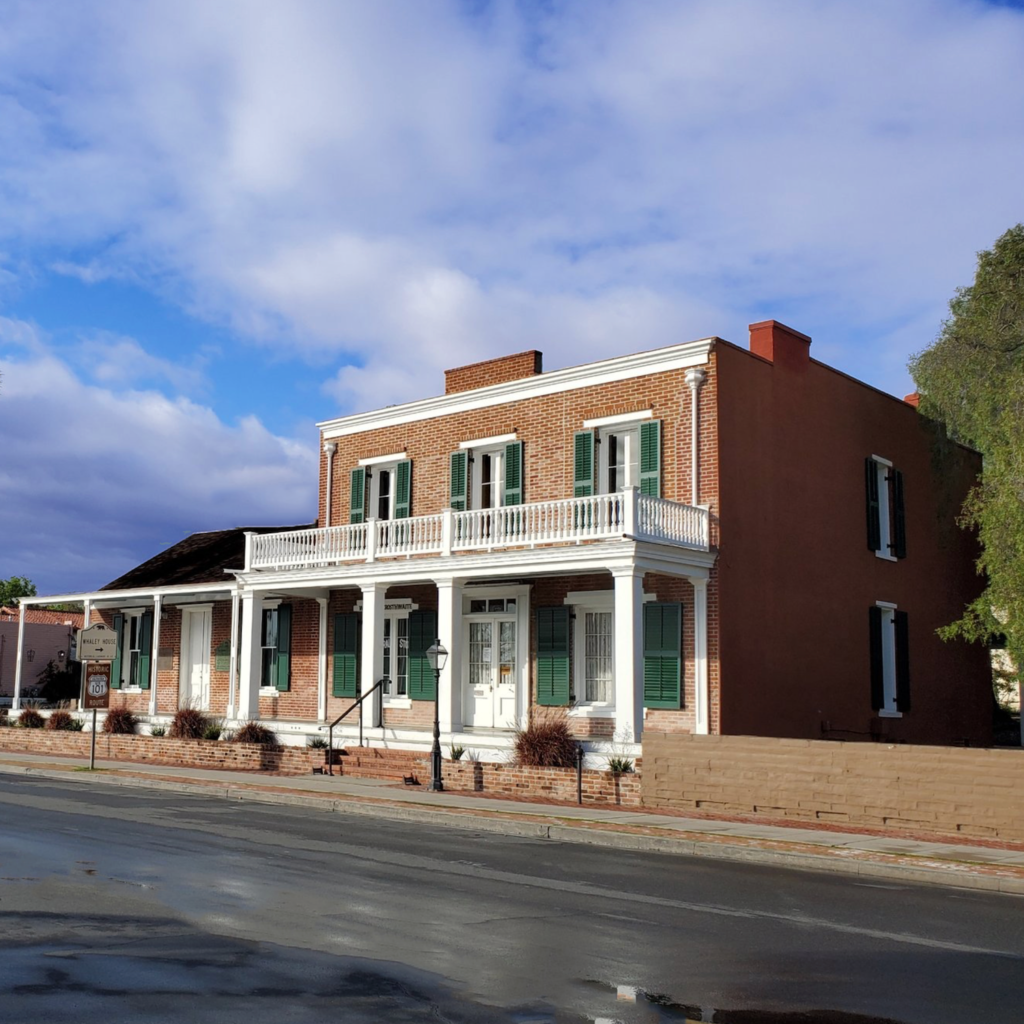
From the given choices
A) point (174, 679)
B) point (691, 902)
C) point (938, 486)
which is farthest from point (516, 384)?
point (691, 902)

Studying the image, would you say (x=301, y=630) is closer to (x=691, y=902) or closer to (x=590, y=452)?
(x=590, y=452)

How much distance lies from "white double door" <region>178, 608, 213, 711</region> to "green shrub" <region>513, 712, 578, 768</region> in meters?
13.4

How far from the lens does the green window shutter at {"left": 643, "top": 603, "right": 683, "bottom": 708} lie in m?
22.6

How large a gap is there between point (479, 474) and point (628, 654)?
23.7 ft

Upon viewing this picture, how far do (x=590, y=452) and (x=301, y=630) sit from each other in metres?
9.28

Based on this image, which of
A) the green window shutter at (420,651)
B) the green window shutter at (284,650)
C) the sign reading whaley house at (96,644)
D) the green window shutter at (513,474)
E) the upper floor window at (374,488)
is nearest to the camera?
the sign reading whaley house at (96,644)

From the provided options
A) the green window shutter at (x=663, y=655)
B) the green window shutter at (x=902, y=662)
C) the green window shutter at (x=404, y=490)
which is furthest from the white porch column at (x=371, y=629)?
the green window shutter at (x=902, y=662)

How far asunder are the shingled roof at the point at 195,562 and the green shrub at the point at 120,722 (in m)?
3.45

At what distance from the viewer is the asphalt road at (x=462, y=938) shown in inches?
265

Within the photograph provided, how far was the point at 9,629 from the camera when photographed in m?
49.4

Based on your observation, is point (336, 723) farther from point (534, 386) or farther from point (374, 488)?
point (534, 386)

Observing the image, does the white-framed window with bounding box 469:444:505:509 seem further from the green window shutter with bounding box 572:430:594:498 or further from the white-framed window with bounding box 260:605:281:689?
the white-framed window with bounding box 260:605:281:689

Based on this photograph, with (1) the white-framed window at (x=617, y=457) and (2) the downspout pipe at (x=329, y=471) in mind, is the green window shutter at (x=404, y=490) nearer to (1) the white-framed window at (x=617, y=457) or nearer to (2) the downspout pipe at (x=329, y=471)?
(2) the downspout pipe at (x=329, y=471)

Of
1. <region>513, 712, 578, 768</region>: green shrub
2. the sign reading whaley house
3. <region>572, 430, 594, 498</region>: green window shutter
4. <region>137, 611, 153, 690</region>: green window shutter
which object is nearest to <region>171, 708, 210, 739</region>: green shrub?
the sign reading whaley house
